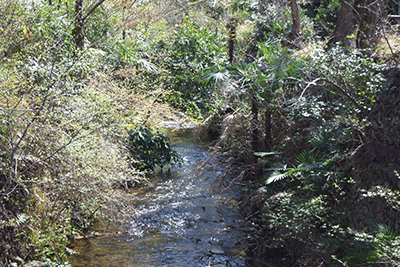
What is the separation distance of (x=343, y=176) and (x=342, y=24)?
17.7 ft

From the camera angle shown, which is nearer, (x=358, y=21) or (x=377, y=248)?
(x=377, y=248)

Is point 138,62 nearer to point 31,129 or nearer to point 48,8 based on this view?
point 48,8

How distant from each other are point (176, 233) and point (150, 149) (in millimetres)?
3381

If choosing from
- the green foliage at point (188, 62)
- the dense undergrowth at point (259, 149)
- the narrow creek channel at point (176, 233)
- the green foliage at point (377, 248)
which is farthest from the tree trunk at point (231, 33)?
the green foliage at point (377, 248)

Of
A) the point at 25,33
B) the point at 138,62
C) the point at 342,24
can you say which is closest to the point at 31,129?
the point at 25,33

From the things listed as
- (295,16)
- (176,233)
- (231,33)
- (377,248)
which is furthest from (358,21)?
(231,33)

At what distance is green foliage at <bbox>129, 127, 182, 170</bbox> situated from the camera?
927 cm

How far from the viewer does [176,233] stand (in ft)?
22.4

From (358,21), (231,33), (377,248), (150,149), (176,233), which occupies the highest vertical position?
(231,33)

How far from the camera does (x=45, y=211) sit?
17.1ft

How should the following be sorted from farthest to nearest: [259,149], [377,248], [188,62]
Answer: [188,62] < [259,149] < [377,248]

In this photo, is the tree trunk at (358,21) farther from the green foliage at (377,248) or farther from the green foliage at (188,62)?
the green foliage at (377,248)

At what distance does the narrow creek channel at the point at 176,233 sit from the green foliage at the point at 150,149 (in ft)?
2.35

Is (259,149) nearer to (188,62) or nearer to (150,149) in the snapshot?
(150,149)
